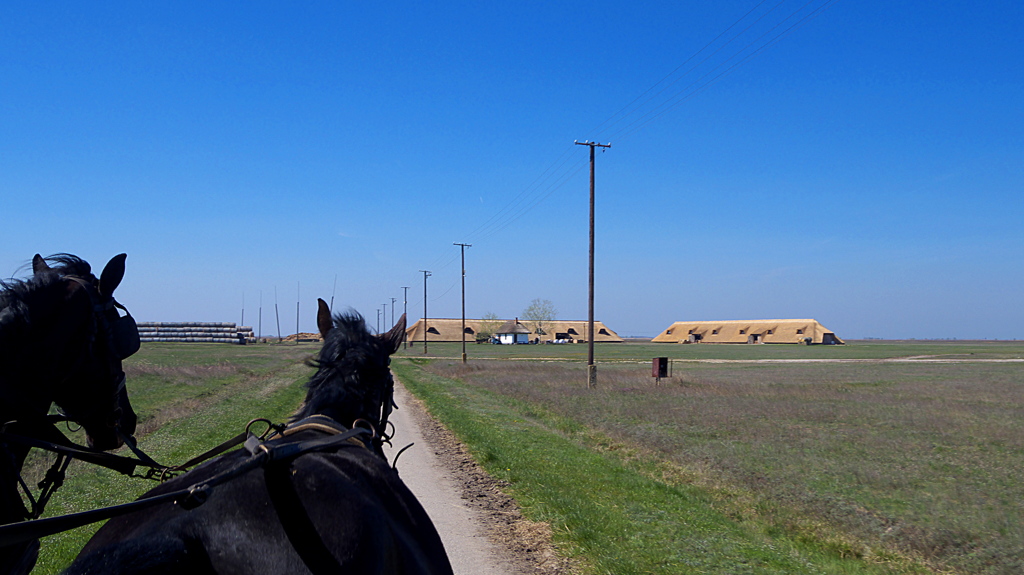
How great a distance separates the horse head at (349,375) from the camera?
4.21 metres

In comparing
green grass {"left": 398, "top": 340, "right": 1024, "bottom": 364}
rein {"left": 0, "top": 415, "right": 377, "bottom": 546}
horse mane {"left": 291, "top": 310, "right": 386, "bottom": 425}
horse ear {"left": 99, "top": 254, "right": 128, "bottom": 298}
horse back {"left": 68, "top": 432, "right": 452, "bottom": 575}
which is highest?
horse ear {"left": 99, "top": 254, "right": 128, "bottom": 298}

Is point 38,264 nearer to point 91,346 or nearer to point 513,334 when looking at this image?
point 91,346

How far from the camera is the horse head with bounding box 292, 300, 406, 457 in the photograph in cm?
421

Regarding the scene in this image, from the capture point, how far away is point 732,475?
36.8 ft

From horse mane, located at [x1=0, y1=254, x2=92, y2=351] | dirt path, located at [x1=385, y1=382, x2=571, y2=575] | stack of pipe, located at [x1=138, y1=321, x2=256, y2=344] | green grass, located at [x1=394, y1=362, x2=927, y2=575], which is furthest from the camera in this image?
stack of pipe, located at [x1=138, y1=321, x2=256, y2=344]

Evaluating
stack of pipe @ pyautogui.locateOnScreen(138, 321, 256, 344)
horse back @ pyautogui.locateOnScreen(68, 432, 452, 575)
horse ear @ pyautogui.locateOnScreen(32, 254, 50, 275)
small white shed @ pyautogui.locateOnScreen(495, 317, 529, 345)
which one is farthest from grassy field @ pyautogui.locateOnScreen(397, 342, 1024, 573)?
small white shed @ pyautogui.locateOnScreen(495, 317, 529, 345)

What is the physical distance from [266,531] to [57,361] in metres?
1.50

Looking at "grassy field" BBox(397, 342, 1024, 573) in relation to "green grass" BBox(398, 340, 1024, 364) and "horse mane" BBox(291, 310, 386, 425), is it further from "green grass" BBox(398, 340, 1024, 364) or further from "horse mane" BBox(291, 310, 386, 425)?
"green grass" BBox(398, 340, 1024, 364)

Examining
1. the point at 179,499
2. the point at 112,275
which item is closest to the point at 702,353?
the point at 112,275

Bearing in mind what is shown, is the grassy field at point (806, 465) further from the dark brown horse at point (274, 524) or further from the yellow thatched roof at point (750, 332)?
the yellow thatched roof at point (750, 332)

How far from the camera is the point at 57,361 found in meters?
3.20

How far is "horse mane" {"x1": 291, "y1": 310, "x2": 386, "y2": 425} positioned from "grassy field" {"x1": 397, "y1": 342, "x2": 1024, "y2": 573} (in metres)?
3.12

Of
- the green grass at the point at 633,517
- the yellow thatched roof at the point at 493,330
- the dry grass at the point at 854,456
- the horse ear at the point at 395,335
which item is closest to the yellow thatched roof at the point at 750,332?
the yellow thatched roof at the point at 493,330

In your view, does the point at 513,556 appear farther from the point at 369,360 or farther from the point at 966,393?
the point at 966,393
